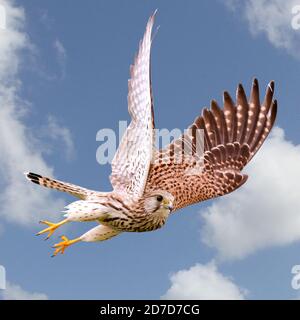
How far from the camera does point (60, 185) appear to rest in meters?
8.62

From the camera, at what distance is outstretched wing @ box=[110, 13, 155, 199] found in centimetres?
848

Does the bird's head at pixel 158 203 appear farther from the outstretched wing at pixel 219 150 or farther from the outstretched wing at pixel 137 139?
the outstretched wing at pixel 219 150

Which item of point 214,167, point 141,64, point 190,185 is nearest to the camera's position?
point 141,64

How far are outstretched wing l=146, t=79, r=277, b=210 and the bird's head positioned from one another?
2.09 ft

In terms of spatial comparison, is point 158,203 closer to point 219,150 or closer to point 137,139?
point 137,139

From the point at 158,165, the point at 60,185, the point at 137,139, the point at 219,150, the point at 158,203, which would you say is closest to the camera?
the point at 60,185

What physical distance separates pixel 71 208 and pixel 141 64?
2.34 m

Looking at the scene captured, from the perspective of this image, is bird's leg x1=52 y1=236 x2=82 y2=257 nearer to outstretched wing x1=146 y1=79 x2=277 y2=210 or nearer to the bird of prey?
the bird of prey

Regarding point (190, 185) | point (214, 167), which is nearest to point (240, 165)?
point (214, 167)

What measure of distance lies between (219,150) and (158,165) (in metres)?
1.75

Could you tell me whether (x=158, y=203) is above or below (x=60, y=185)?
below

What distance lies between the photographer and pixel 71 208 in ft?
28.3

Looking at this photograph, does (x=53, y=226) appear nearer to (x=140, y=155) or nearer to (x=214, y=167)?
(x=140, y=155)

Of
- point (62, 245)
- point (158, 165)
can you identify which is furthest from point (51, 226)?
point (158, 165)
